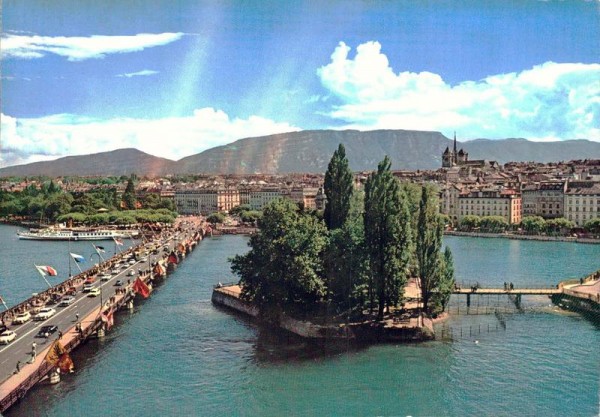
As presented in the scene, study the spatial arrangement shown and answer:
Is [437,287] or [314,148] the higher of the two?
[314,148]

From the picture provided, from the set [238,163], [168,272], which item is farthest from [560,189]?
[238,163]

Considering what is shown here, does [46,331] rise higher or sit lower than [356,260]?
lower

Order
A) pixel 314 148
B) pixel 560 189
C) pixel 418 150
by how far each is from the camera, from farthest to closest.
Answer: pixel 418 150
pixel 314 148
pixel 560 189

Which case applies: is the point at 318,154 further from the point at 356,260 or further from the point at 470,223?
the point at 356,260

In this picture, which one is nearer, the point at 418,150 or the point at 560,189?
the point at 560,189

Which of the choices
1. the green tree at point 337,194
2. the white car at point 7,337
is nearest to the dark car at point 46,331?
the white car at point 7,337

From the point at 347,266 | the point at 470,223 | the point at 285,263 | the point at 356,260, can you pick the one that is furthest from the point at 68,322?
the point at 470,223

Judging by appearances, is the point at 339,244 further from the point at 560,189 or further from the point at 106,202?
the point at 106,202
